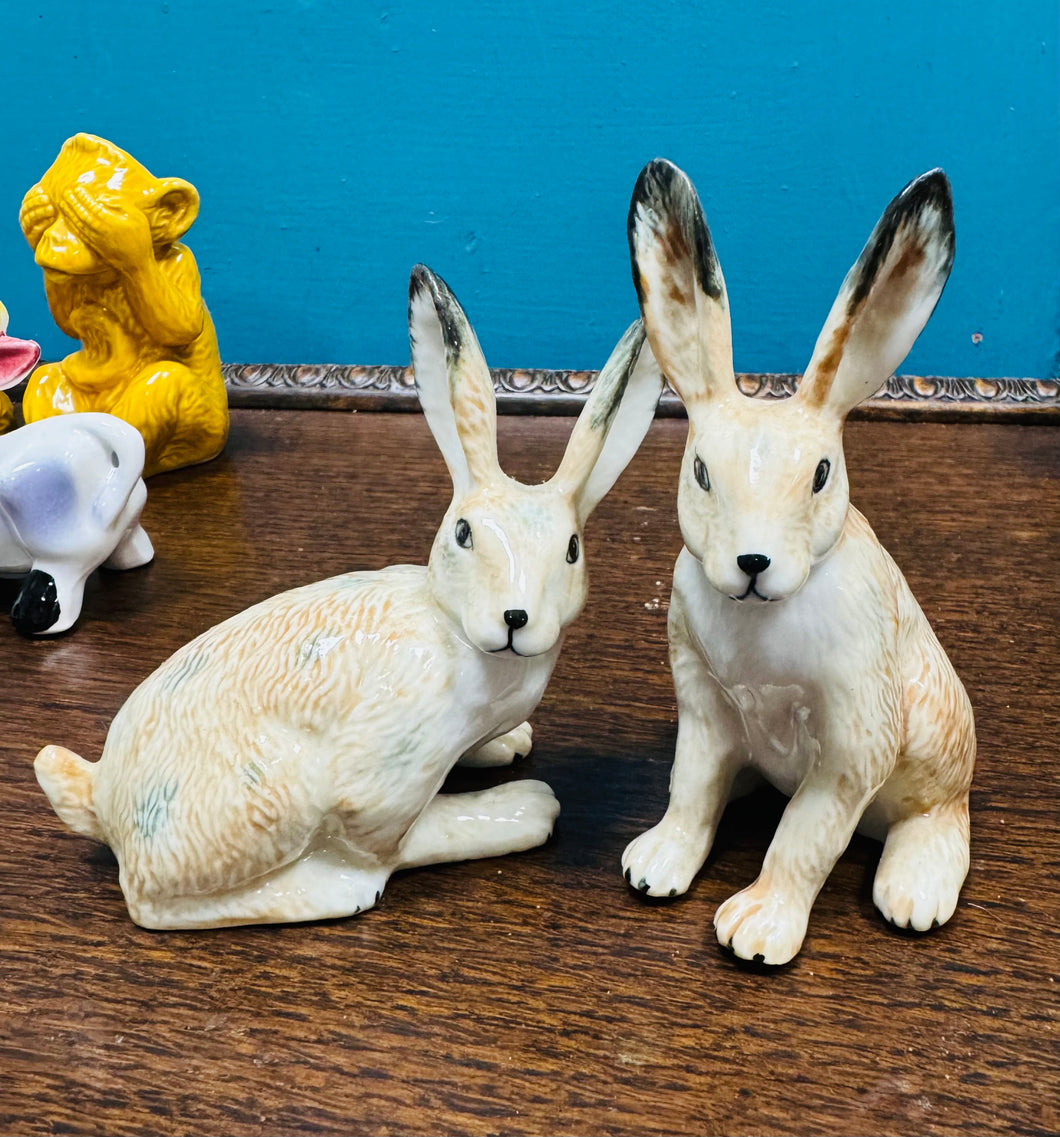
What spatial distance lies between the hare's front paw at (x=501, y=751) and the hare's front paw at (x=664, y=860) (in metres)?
0.15

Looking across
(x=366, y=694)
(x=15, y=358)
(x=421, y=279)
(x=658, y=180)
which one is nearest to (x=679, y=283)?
(x=658, y=180)

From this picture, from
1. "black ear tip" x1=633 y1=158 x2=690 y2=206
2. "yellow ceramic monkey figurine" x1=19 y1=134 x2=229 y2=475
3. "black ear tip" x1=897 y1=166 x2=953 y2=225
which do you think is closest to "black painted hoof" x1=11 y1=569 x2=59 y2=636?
"yellow ceramic monkey figurine" x1=19 y1=134 x2=229 y2=475

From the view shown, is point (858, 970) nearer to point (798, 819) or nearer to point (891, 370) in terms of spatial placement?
point (798, 819)

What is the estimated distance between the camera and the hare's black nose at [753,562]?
27.1 inches

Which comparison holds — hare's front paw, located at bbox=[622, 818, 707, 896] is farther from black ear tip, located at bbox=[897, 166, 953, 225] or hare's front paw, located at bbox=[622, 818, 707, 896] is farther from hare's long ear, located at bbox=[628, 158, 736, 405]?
black ear tip, located at bbox=[897, 166, 953, 225]

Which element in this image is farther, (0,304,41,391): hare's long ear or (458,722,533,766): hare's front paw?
(0,304,41,391): hare's long ear

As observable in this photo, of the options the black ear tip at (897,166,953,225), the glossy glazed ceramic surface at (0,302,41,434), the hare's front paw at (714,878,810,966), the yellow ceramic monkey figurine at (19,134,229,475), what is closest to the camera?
the black ear tip at (897,166,953,225)

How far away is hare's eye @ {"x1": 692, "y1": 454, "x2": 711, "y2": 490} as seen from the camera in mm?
721

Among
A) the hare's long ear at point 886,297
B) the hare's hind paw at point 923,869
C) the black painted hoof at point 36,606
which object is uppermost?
the hare's long ear at point 886,297

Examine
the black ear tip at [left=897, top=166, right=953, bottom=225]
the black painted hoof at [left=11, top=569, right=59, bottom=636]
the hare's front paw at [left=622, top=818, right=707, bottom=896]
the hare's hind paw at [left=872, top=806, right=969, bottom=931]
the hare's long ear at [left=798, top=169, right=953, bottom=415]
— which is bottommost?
the black painted hoof at [left=11, top=569, right=59, bottom=636]

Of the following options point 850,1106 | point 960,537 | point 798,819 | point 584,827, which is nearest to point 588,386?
point 960,537

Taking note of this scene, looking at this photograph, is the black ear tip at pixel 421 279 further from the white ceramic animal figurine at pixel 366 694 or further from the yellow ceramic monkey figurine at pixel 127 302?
the yellow ceramic monkey figurine at pixel 127 302

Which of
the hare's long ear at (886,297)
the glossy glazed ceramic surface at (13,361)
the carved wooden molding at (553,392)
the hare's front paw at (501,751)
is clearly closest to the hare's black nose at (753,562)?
the hare's long ear at (886,297)

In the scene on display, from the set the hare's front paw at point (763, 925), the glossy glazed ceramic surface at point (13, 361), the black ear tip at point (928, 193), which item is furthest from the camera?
the glossy glazed ceramic surface at point (13, 361)
